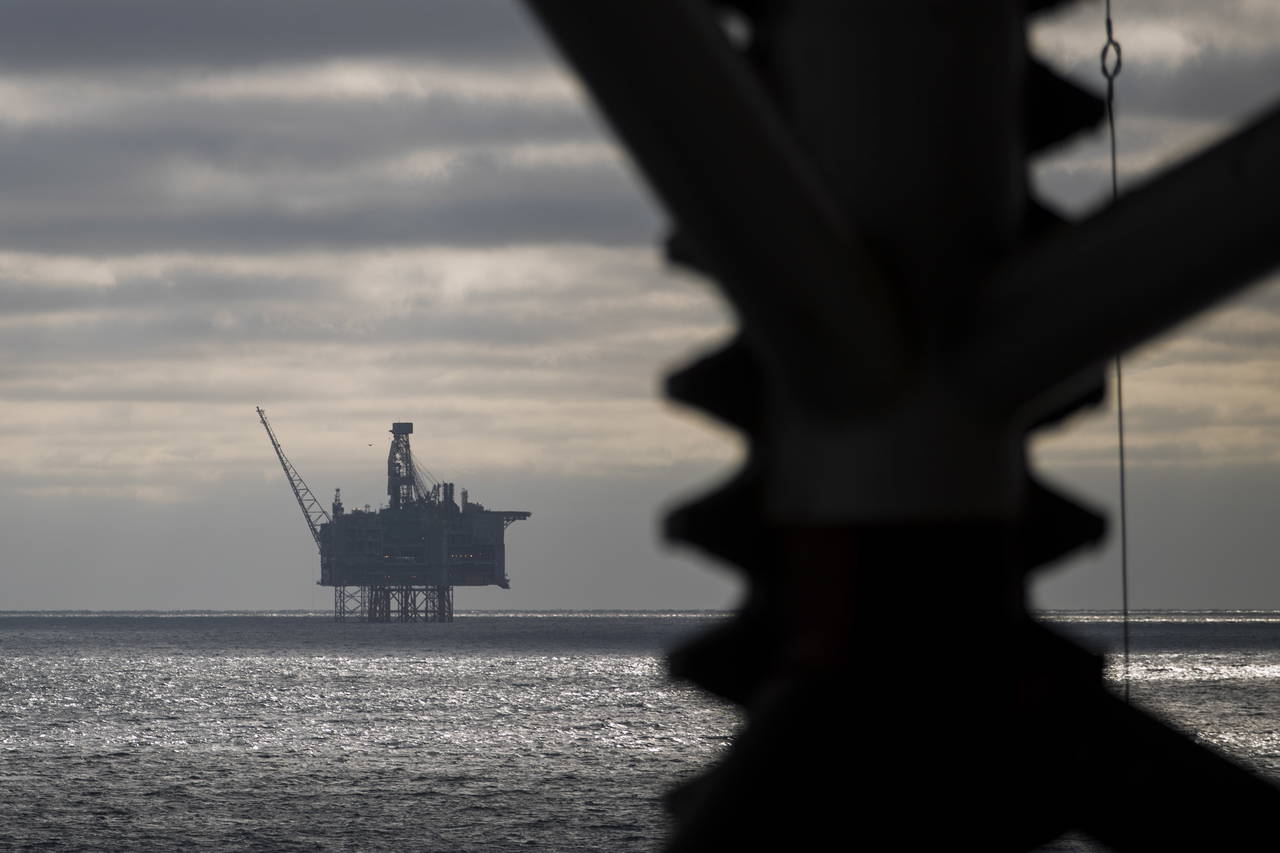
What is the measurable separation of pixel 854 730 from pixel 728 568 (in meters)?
0.48

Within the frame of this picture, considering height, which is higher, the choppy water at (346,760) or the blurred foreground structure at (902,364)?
the blurred foreground structure at (902,364)

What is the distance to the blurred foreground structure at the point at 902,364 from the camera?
1954mm

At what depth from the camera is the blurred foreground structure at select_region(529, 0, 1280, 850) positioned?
195cm

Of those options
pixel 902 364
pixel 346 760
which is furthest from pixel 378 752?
pixel 902 364

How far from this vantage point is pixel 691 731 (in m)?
100

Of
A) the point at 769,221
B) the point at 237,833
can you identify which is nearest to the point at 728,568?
the point at 769,221

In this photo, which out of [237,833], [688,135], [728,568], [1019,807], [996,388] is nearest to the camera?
[688,135]

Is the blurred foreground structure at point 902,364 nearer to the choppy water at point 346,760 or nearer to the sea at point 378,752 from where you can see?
the sea at point 378,752

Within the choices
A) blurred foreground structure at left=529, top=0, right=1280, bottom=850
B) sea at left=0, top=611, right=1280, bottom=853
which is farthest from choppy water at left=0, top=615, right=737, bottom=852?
blurred foreground structure at left=529, top=0, right=1280, bottom=850

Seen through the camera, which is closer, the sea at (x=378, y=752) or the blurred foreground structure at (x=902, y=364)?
the blurred foreground structure at (x=902, y=364)

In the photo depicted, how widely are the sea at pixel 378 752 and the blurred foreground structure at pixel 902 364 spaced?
149 millimetres

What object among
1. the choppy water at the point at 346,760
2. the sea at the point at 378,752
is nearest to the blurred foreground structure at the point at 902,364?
the sea at the point at 378,752

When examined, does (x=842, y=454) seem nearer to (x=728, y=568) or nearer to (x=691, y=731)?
(x=728, y=568)

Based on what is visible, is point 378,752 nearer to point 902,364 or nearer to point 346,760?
point 346,760
